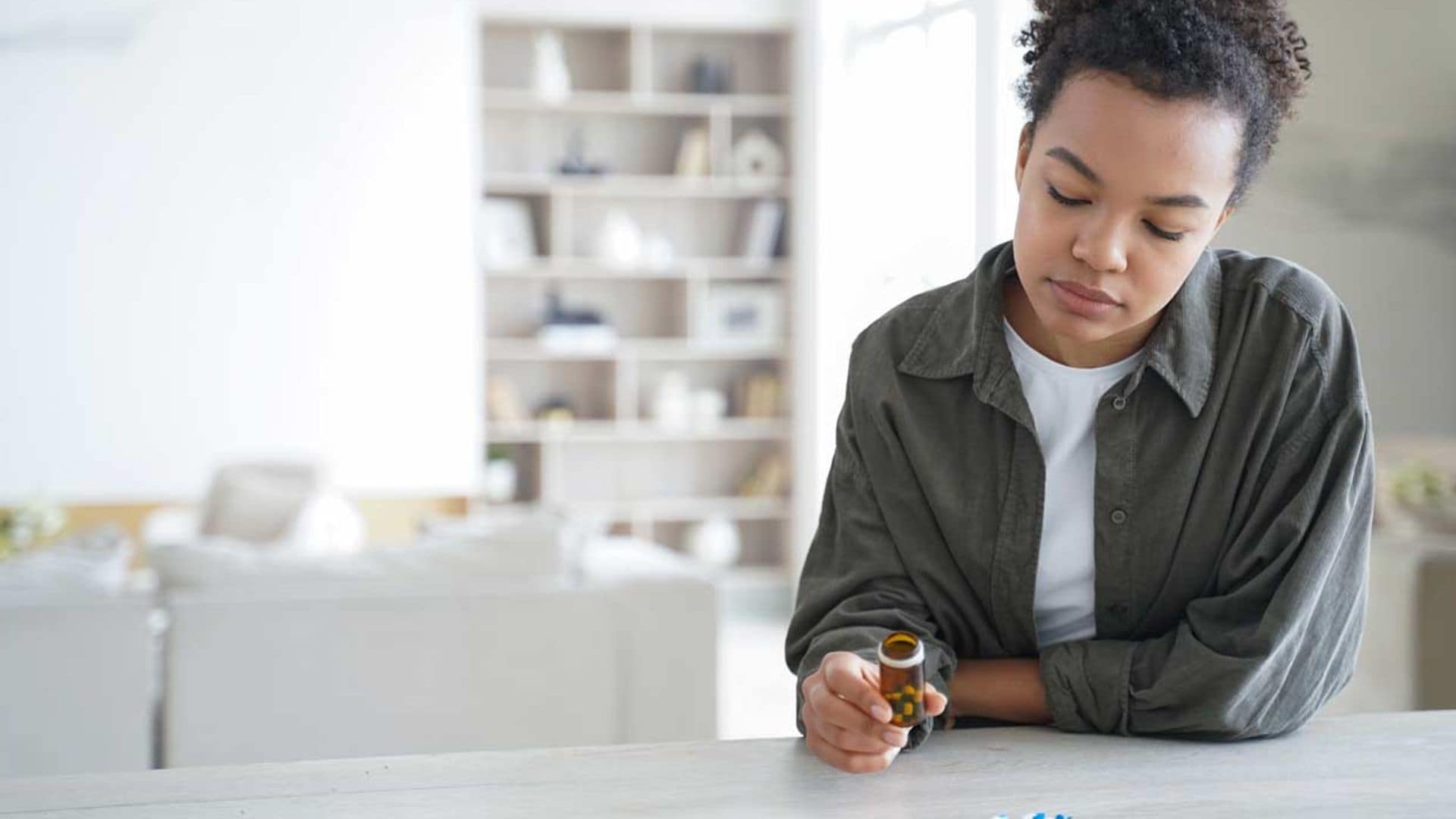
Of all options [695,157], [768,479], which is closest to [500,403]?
[768,479]

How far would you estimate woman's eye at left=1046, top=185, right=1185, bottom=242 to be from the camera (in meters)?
1.24

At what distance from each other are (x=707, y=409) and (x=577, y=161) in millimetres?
1154

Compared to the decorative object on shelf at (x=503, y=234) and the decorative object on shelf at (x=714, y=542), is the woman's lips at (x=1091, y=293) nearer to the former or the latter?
the decorative object on shelf at (x=503, y=234)

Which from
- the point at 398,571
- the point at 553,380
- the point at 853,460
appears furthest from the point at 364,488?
the point at 853,460

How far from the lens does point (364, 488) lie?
242 inches

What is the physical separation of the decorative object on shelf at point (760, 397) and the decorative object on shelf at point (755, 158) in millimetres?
856

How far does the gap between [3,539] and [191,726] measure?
1.81m

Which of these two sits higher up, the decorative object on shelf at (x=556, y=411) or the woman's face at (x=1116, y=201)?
the woman's face at (x=1116, y=201)

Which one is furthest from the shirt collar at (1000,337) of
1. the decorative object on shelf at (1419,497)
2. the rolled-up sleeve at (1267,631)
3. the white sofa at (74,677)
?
the decorative object on shelf at (1419,497)

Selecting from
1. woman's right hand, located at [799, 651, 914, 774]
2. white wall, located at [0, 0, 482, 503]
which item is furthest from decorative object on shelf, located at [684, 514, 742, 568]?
woman's right hand, located at [799, 651, 914, 774]

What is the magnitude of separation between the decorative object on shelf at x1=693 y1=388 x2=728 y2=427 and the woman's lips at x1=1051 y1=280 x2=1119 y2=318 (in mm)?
5325

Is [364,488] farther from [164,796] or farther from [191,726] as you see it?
[164,796]

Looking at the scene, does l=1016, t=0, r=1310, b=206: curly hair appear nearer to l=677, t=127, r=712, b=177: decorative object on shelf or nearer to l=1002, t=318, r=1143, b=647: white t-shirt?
l=1002, t=318, r=1143, b=647: white t-shirt

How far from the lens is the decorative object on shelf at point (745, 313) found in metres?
6.58
